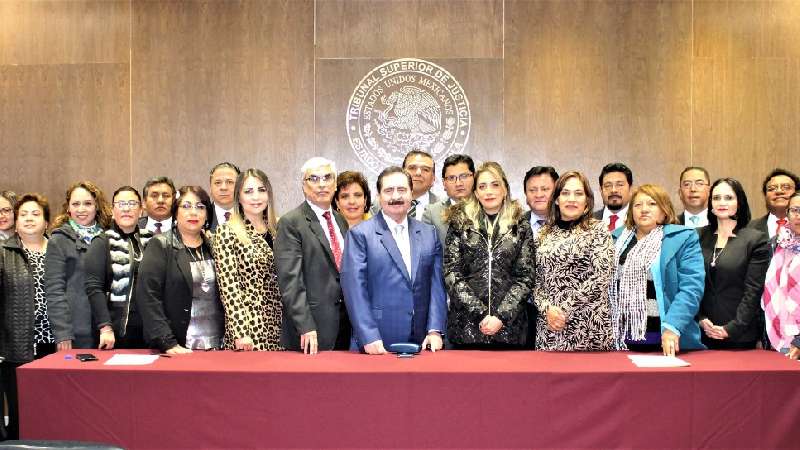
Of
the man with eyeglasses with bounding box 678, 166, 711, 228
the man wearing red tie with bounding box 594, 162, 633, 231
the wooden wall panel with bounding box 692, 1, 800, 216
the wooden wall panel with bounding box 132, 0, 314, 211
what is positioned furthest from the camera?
the wooden wall panel with bounding box 132, 0, 314, 211

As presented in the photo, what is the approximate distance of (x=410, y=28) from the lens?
6.08 metres

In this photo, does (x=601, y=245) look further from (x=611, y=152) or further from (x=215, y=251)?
(x=611, y=152)

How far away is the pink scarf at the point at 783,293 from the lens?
11.8ft

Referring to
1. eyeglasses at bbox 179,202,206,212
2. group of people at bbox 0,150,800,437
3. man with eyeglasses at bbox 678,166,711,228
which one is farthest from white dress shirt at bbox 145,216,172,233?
man with eyeglasses at bbox 678,166,711,228

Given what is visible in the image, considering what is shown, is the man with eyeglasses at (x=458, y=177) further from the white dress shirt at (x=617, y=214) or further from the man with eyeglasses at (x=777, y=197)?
→ the man with eyeglasses at (x=777, y=197)

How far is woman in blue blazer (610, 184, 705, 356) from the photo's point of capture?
3402 millimetres

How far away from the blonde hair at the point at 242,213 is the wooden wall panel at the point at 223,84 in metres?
2.60

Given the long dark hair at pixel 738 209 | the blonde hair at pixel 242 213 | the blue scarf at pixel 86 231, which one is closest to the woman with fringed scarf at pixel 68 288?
the blue scarf at pixel 86 231

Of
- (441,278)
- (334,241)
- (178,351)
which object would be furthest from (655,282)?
(178,351)

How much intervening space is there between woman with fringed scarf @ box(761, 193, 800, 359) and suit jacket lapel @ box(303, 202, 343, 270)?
215 cm

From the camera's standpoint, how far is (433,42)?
239 inches

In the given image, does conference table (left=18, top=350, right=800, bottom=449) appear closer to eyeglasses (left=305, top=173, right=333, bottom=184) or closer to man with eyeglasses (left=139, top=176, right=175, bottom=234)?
eyeglasses (left=305, top=173, right=333, bottom=184)

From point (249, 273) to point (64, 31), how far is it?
156 inches

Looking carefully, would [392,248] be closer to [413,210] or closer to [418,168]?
[413,210]
